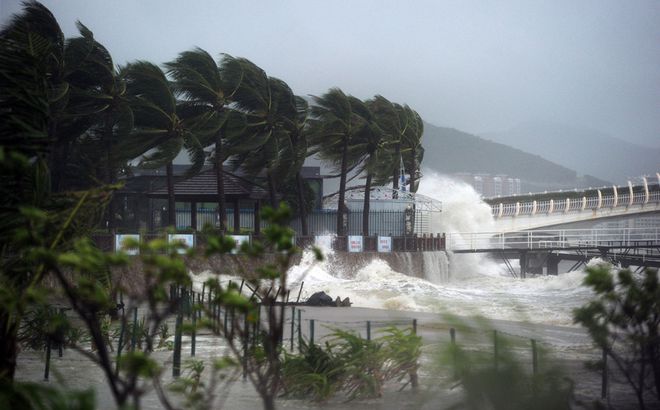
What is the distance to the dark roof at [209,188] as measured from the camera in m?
43.4

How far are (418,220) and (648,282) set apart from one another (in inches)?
1853

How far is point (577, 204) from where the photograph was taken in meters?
76.4

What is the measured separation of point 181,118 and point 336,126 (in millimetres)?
11118

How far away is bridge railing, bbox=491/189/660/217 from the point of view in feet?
245

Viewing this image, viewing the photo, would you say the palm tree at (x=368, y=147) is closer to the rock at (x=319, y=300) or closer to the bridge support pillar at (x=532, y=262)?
the bridge support pillar at (x=532, y=262)

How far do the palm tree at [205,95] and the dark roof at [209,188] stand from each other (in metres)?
1.89

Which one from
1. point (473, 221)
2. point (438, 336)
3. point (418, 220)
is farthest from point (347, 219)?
point (438, 336)

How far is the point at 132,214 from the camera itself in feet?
163

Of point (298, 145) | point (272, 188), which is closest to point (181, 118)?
point (272, 188)

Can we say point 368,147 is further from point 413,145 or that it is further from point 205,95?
point 205,95

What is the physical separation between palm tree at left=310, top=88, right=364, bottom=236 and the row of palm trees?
61mm

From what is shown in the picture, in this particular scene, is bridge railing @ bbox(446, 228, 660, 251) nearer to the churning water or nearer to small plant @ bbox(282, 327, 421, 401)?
the churning water

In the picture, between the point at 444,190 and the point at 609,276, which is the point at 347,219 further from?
the point at 609,276

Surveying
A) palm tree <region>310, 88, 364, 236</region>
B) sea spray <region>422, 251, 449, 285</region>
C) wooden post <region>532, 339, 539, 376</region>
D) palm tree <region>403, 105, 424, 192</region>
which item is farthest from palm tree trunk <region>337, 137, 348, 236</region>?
wooden post <region>532, 339, 539, 376</region>
